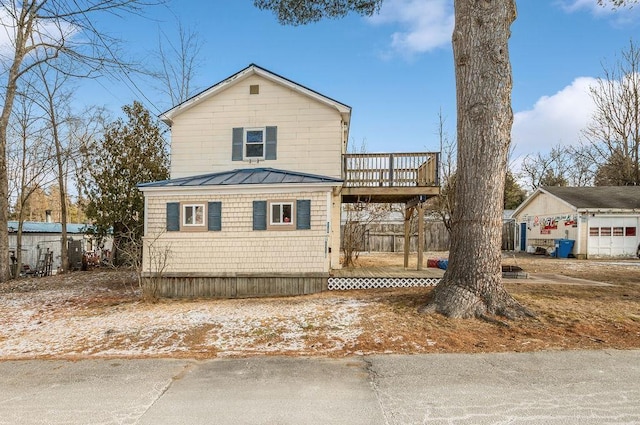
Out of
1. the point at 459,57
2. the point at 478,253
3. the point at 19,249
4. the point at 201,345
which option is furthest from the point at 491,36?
the point at 19,249

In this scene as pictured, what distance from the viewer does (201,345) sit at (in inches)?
224

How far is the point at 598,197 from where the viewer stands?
21.6 m

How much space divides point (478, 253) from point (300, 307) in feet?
12.7

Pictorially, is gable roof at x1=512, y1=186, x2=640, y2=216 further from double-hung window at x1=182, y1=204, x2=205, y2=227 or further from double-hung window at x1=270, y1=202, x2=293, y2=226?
double-hung window at x1=182, y1=204, x2=205, y2=227

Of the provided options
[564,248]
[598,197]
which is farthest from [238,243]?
[598,197]

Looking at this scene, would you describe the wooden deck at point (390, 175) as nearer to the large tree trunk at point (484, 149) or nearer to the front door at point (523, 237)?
→ the large tree trunk at point (484, 149)

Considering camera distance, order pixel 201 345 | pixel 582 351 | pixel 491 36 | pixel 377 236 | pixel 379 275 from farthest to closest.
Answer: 1. pixel 377 236
2. pixel 379 275
3. pixel 491 36
4. pixel 201 345
5. pixel 582 351

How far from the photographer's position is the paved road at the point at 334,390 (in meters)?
3.19

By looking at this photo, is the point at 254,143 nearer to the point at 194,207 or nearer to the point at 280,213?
the point at 194,207

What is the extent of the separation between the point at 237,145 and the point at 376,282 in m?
6.46

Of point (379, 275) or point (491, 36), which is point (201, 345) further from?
point (491, 36)

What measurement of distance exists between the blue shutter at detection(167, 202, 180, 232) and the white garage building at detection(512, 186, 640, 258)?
20084mm

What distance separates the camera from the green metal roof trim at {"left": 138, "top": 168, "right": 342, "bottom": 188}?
10.5 m

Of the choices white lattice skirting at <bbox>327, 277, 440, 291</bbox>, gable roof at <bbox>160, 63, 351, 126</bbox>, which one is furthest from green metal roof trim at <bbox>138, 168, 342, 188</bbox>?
white lattice skirting at <bbox>327, 277, 440, 291</bbox>
